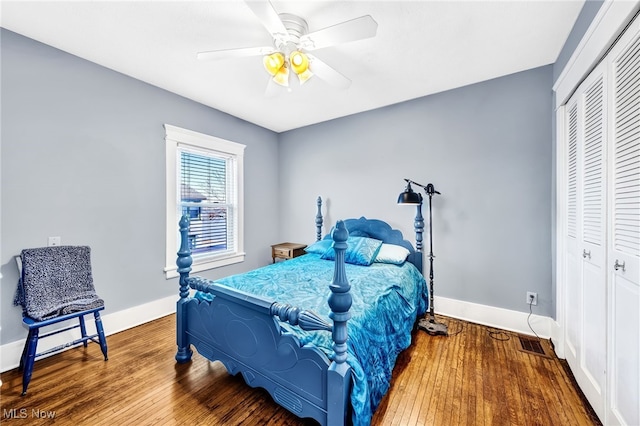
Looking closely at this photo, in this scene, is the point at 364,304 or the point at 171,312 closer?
the point at 364,304

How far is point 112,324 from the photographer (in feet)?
8.21

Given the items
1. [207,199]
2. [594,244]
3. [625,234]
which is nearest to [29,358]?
[207,199]

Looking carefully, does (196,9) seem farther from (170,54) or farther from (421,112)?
(421,112)

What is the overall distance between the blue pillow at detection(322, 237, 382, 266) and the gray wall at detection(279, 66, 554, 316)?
506 mm

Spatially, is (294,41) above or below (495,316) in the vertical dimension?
above

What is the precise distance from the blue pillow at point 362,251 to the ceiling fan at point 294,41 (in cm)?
173

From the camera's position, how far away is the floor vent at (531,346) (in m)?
2.18

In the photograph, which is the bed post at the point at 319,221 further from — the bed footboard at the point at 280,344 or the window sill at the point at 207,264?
the bed footboard at the point at 280,344

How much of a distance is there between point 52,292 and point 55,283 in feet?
0.23

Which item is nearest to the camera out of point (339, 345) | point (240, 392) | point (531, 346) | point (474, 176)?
point (339, 345)

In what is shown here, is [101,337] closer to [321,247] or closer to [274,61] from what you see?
[321,247]

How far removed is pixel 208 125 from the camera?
334cm

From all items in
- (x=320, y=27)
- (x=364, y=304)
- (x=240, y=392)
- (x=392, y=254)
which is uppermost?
(x=320, y=27)

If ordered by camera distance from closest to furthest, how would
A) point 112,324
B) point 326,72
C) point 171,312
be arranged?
1. point 326,72
2. point 112,324
3. point 171,312
